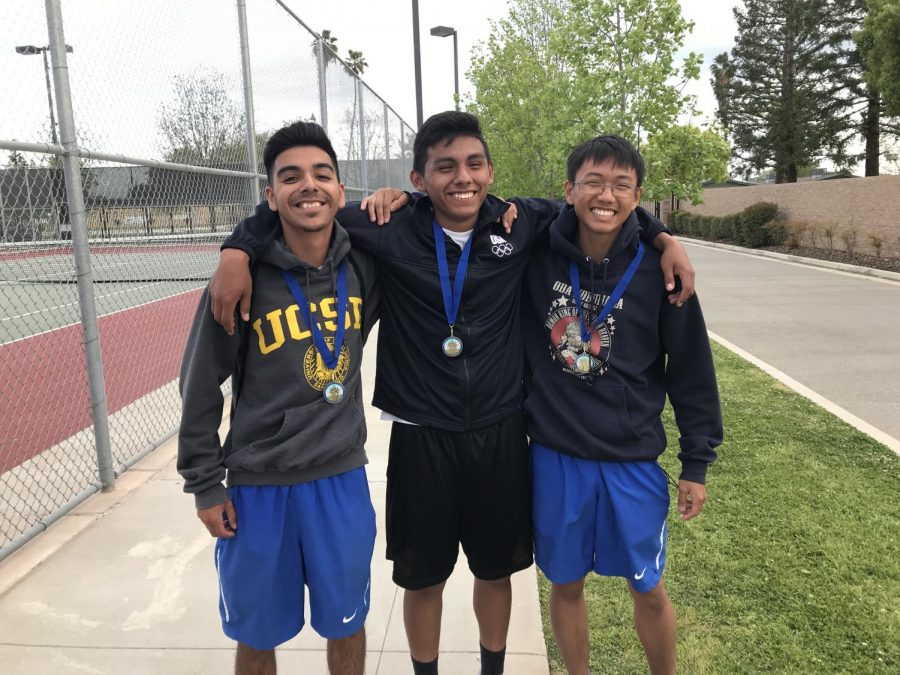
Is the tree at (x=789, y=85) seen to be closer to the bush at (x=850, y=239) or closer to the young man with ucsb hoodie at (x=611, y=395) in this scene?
the bush at (x=850, y=239)

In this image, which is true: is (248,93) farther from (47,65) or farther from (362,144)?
(362,144)

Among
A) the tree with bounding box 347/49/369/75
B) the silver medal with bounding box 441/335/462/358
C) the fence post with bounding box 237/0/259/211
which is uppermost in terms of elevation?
the tree with bounding box 347/49/369/75

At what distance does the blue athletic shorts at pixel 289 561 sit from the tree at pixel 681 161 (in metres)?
8.56

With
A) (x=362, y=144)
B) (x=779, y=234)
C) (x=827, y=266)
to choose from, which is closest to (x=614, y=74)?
(x=362, y=144)

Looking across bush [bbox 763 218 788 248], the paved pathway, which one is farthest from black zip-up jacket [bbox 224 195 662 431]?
bush [bbox 763 218 788 248]

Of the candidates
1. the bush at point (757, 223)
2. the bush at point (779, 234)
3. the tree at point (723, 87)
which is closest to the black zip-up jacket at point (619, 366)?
the bush at point (779, 234)

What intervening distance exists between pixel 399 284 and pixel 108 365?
23.2ft

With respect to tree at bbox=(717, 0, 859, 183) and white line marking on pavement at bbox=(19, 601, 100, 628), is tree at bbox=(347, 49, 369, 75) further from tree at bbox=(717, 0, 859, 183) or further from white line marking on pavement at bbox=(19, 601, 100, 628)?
white line marking on pavement at bbox=(19, 601, 100, 628)

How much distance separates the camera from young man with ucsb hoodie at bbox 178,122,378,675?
200 centimetres

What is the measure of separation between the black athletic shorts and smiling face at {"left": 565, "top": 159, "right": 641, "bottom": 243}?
0.70m

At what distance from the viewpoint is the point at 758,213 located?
2539cm

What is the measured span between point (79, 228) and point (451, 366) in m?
2.69

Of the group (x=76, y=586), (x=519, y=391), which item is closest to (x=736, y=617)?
(x=519, y=391)

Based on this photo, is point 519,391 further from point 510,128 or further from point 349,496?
point 510,128
